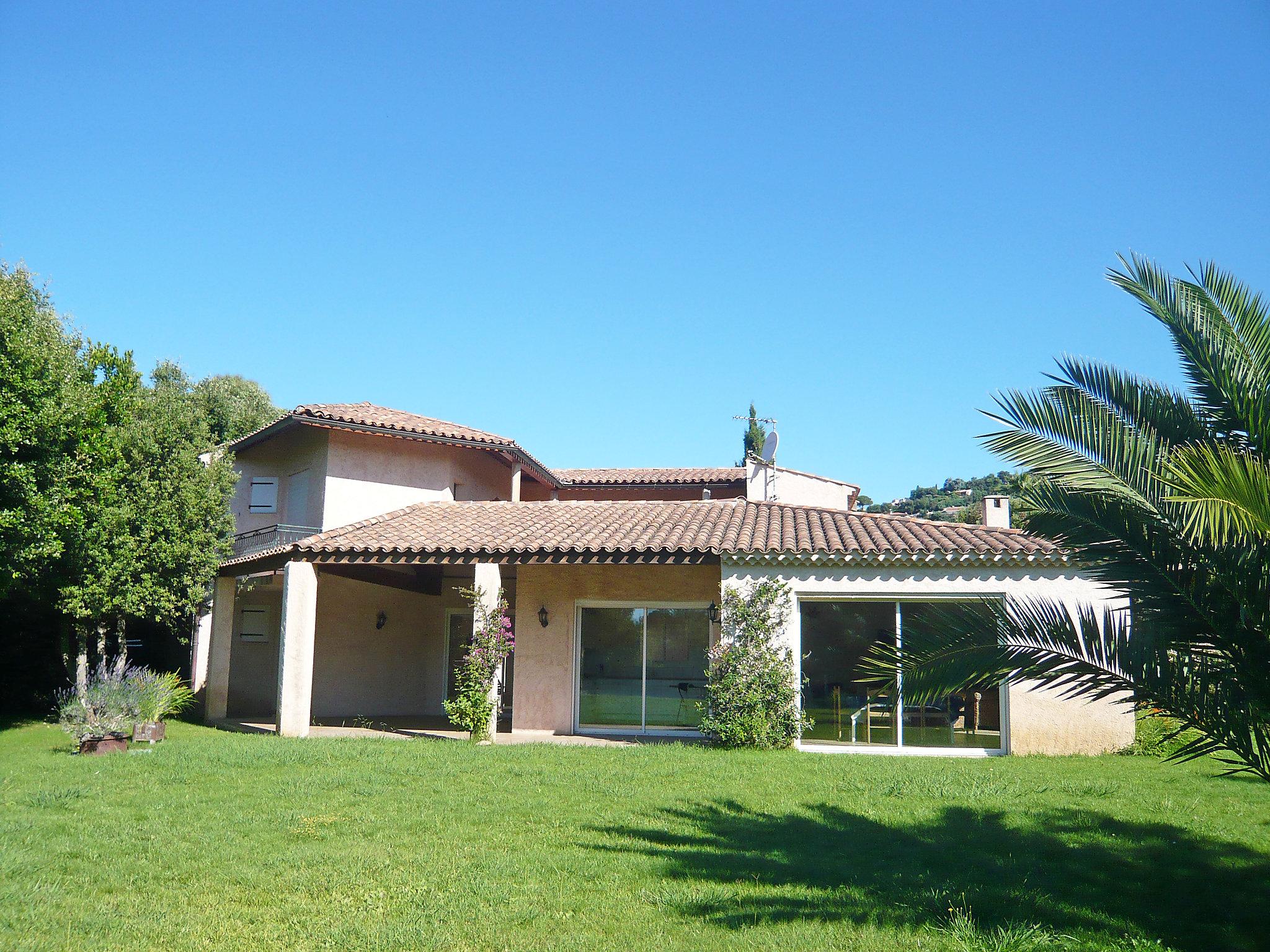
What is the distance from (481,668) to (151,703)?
5.51 m

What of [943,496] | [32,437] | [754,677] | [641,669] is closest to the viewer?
[32,437]

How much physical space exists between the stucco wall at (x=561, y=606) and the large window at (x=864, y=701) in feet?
7.82

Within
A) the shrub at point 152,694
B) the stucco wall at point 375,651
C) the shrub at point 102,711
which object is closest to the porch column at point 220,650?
the stucco wall at point 375,651

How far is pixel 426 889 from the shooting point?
686 centimetres

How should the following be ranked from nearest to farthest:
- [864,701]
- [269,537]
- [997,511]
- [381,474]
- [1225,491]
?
[1225,491] → [864,701] → [997,511] → [269,537] → [381,474]

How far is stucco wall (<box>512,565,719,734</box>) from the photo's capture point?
17703 millimetres

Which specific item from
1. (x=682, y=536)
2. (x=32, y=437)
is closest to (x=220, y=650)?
(x=32, y=437)

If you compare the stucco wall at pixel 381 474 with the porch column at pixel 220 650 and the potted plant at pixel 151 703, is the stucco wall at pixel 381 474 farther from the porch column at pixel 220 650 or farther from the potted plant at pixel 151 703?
the potted plant at pixel 151 703

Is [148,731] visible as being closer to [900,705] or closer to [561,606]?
[561,606]

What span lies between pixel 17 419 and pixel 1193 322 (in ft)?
51.4

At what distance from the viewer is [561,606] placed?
58.7ft

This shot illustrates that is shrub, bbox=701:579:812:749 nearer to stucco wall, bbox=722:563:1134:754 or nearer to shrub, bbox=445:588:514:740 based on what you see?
stucco wall, bbox=722:563:1134:754

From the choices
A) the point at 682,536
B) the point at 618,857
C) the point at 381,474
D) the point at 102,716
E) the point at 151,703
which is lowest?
the point at 618,857

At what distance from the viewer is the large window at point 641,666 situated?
57.5 ft
